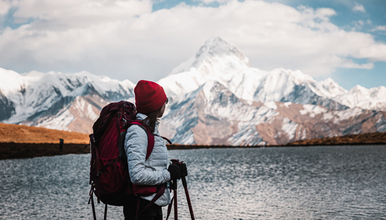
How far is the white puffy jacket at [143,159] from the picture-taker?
639 cm

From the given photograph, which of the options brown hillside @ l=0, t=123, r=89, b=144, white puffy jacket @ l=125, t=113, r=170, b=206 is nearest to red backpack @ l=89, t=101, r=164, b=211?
white puffy jacket @ l=125, t=113, r=170, b=206

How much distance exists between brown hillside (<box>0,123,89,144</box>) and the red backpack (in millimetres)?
109107

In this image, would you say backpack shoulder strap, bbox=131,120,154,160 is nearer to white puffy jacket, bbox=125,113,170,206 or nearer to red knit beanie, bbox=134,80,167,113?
white puffy jacket, bbox=125,113,170,206

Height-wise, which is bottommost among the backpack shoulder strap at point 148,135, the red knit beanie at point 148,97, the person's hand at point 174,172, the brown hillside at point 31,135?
the brown hillside at point 31,135

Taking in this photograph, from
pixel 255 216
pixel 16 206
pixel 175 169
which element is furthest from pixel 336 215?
pixel 16 206

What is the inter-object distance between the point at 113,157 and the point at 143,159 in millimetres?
458

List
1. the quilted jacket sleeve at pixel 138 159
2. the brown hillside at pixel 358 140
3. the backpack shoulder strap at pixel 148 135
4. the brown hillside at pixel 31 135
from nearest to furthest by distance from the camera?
the quilted jacket sleeve at pixel 138 159 → the backpack shoulder strap at pixel 148 135 → the brown hillside at pixel 31 135 → the brown hillside at pixel 358 140

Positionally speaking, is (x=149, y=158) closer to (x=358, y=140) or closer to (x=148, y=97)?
(x=148, y=97)

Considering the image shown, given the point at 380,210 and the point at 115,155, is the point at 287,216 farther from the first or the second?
the point at 115,155

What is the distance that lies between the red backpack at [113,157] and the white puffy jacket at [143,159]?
11 centimetres

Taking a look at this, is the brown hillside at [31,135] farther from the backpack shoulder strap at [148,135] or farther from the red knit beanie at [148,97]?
the backpack shoulder strap at [148,135]

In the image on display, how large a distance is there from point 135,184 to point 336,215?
45.4 ft

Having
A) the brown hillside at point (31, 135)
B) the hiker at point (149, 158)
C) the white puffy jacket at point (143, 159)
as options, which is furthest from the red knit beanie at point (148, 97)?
the brown hillside at point (31, 135)

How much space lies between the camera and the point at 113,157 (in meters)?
6.43
